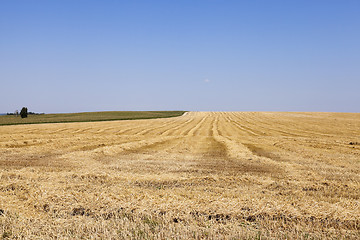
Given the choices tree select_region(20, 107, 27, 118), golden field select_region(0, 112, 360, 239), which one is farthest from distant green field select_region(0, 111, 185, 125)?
golden field select_region(0, 112, 360, 239)

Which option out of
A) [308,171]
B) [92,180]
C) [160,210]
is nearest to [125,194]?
[160,210]

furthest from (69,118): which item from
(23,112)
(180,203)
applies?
(180,203)

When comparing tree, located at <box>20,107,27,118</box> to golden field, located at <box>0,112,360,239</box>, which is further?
tree, located at <box>20,107,27,118</box>

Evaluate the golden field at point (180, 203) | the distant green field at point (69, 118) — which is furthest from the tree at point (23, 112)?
the golden field at point (180, 203)

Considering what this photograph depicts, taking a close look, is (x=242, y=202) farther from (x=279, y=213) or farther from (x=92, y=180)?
(x=92, y=180)

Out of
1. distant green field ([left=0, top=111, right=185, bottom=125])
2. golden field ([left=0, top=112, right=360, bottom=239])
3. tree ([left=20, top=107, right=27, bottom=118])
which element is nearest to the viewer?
golden field ([left=0, top=112, right=360, bottom=239])

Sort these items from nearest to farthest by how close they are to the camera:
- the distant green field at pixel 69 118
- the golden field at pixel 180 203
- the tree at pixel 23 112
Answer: the golden field at pixel 180 203, the distant green field at pixel 69 118, the tree at pixel 23 112

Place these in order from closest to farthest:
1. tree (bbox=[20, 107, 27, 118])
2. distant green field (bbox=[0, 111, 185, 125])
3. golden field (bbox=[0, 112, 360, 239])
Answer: golden field (bbox=[0, 112, 360, 239])
distant green field (bbox=[0, 111, 185, 125])
tree (bbox=[20, 107, 27, 118])

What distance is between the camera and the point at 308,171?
8453 millimetres

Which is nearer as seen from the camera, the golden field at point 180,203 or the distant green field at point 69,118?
the golden field at point 180,203

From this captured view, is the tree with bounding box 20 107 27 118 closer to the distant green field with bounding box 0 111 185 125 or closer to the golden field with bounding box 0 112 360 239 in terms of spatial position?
the distant green field with bounding box 0 111 185 125

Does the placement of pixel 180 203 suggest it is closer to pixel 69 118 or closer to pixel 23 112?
pixel 69 118

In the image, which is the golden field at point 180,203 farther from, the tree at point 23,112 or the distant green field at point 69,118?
the tree at point 23,112

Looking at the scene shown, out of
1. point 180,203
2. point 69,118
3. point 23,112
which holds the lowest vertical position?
point 180,203
